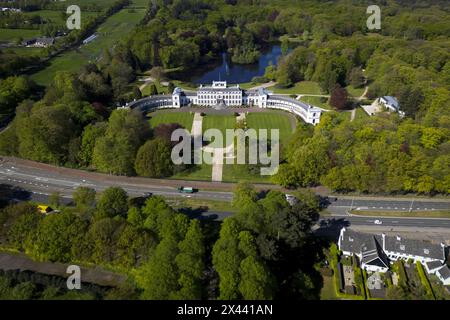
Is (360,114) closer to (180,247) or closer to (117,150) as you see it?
(117,150)

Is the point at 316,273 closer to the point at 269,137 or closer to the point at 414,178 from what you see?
the point at 414,178

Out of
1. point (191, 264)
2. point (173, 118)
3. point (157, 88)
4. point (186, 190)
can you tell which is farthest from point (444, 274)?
point (157, 88)

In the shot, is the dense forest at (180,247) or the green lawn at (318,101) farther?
the green lawn at (318,101)

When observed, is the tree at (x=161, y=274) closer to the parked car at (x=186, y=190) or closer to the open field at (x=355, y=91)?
the parked car at (x=186, y=190)

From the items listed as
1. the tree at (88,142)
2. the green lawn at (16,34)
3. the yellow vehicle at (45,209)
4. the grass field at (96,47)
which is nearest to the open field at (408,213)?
the tree at (88,142)

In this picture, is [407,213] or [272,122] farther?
[272,122]

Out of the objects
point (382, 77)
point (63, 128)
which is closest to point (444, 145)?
point (382, 77)

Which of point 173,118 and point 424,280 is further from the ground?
point 173,118
